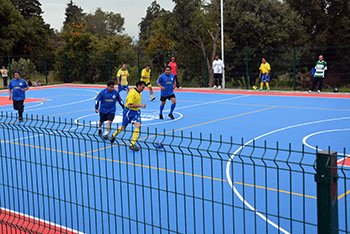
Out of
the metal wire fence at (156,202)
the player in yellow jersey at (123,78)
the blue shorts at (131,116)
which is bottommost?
the metal wire fence at (156,202)

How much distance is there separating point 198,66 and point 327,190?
95.1 feet

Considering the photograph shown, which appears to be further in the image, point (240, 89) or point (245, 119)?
point (240, 89)

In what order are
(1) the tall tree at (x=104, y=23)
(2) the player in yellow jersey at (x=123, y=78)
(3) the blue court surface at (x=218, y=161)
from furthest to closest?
(1) the tall tree at (x=104, y=23), (2) the player in yellow jersey at (x=123, y=78), (3) the blue court surface at (x=218, y=161)

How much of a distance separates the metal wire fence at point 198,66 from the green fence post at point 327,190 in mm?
24351

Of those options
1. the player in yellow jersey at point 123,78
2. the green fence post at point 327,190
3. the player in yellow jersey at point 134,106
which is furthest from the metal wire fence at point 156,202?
the player in yellow jersey at point 123,78

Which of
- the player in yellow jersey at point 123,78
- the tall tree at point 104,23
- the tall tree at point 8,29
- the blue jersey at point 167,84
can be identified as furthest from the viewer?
the tall tree at point 104,23

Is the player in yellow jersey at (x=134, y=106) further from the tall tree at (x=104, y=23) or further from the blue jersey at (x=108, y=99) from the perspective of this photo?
the tall tree at (x=104, y=23)

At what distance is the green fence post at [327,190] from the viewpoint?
3.22 meters

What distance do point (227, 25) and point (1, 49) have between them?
22.9 meters

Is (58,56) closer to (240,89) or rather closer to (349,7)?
(240,89)

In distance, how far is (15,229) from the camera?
579cm

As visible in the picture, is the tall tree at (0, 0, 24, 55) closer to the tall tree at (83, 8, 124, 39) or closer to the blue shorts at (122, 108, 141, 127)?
the tall tree at (83, 8, 124, 39)

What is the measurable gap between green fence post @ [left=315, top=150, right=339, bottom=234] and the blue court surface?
0.15 metres

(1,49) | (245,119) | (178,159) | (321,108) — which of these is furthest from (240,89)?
(1,49)
